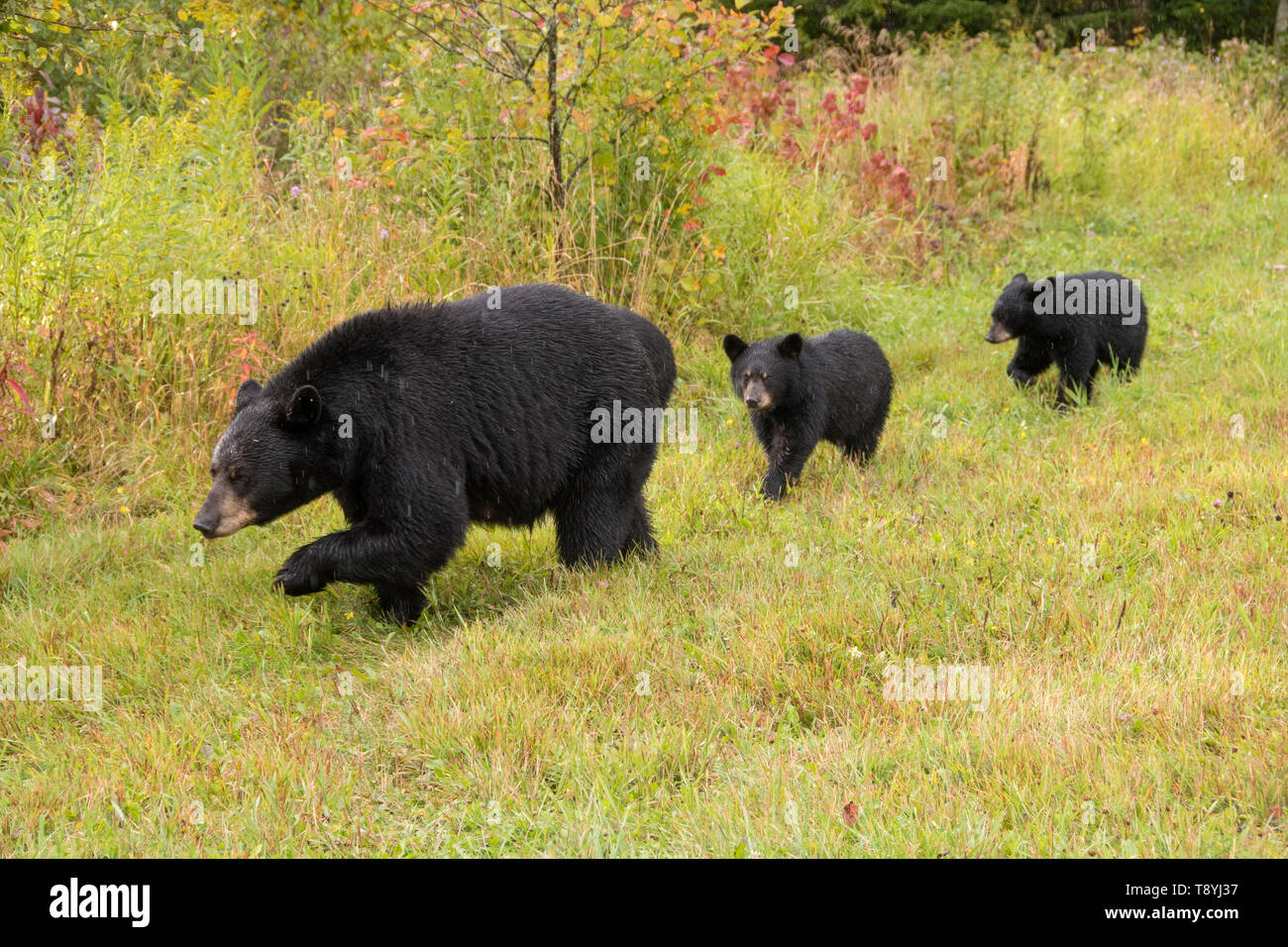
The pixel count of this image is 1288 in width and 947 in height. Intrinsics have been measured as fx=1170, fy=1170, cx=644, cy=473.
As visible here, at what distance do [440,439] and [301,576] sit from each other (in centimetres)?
77

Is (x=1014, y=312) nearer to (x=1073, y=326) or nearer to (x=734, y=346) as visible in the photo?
(x=1073, y=326)

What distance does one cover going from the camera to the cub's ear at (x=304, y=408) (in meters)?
4.46

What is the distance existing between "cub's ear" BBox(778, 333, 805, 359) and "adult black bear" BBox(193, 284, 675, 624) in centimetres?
128

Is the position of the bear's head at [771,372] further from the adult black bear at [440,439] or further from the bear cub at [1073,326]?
the bear cub at [1073,326]

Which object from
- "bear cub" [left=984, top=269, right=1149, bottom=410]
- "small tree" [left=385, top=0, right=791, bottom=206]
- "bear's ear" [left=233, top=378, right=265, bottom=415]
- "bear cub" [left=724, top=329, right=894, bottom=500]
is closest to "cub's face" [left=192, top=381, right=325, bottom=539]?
"bear's ear" [left=233, top=378, right=265, bottom=415]

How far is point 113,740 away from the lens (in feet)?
12.9

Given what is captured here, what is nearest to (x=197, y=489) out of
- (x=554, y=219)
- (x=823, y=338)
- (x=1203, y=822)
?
(x=554, y=219)

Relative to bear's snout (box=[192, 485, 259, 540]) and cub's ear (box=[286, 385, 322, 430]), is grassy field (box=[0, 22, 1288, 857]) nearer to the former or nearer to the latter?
bear's snout (box=[192, 485, 259, 540])

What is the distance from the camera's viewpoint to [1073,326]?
7.76 meters

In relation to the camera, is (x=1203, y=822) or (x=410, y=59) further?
(x=410, y=59)

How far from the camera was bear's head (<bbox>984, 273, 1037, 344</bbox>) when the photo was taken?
7.94 meters

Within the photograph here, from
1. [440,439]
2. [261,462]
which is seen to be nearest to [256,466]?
[261,462]

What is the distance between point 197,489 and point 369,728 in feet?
9.86

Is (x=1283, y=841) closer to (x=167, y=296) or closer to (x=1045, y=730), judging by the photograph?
(x=1045, y=730)
